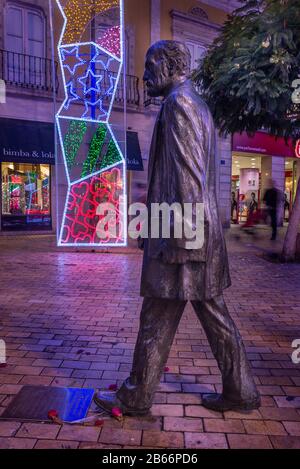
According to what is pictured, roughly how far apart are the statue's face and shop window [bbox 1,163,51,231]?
13.2m

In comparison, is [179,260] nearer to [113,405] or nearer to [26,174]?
A: [113,405]

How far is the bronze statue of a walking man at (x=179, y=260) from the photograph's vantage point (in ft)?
7.80

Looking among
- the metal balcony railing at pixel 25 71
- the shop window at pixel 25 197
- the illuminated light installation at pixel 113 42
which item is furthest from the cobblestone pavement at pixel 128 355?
the metal balcony railing at pixel 25 71

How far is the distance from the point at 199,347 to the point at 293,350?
864mm

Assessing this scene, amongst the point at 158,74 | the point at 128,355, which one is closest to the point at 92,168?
the point at 128,355

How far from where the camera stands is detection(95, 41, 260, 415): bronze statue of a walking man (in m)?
2.38

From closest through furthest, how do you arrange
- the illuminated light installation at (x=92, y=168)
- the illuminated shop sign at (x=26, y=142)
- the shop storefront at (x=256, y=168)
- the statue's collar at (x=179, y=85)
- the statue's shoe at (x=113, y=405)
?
the statue's collar at (x=179, y=85) < the statue's shoe at (x=113, y=405) < the illuminated light installation at (x=92, y=168) < the illuminated shop sign at (x=26, y=142) < the shop storefront at (x=256, y=168)

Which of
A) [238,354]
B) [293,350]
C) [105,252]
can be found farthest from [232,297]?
[105,252]

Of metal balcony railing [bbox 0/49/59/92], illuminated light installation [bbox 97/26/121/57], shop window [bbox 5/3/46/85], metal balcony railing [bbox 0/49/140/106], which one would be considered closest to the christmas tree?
illuminated light installation [bbox 97/26/121/57]

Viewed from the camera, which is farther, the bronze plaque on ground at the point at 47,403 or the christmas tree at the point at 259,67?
the christmas tree at the point at 259,67

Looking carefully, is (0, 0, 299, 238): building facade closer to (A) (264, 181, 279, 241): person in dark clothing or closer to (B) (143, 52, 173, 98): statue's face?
(A) (264, 181, 279, 241): person in dark clothing

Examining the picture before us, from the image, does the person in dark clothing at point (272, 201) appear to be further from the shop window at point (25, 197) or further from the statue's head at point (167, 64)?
the statue's head at point (167, 64)

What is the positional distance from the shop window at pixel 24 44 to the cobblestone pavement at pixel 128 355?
30.2 ft

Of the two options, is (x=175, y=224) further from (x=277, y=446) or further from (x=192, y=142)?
(x=277, y=446)
